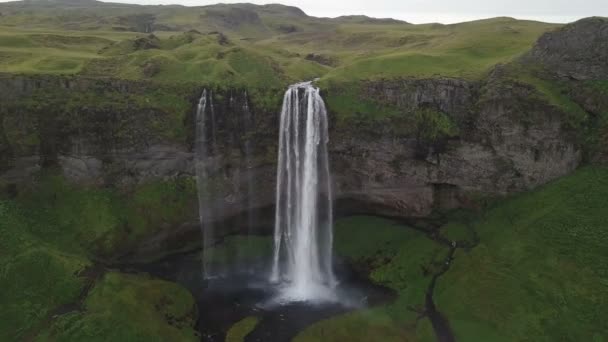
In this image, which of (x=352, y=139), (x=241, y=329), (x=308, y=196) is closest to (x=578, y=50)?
(x=352, y=139)

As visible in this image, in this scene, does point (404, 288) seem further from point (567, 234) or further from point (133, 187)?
point (133, 187)

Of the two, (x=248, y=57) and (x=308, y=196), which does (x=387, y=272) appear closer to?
Answer: (x=308, y=196)

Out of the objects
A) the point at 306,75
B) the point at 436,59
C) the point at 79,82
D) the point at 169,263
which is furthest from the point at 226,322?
the point at 436,59

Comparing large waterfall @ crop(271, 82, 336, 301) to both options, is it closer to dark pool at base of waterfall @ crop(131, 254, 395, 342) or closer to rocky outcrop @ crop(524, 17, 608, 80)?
dark pool at base of waterfall @ crop(131, 254, 395, 342)

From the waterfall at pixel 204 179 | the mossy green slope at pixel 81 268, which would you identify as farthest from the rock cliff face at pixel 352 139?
the mossy green slope at pixel 81 268

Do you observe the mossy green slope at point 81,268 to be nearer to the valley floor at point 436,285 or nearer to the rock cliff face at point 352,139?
the valley floor at point 436,285

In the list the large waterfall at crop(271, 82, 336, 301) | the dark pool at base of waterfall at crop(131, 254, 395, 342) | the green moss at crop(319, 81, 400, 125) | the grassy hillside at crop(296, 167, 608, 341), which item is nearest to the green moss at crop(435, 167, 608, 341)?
the grassy hillside at crop(296, 167, 608, 341)
